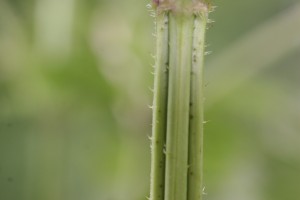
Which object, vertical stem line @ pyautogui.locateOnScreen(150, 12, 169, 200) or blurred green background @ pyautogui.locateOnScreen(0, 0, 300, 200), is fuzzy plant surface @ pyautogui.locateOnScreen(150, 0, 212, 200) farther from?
blurred green background @ pyautogui.locateOnScreen(0, 0, 300, 200)

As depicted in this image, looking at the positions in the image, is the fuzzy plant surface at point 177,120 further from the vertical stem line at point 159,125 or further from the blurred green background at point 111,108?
the blurred green background at point 111,108

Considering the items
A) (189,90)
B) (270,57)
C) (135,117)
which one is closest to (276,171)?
(270,57)

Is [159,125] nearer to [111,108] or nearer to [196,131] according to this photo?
[196,131]

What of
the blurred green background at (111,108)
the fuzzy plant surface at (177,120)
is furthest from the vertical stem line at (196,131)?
the blurred green background at (111,108)

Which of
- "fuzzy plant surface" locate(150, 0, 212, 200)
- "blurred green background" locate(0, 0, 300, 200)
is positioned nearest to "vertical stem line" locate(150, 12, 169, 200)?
"fuzzy plant surface" locate(150, 0, 212, 200)

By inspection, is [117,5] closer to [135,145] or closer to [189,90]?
[135,145]

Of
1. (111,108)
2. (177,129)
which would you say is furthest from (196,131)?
(111,108)
